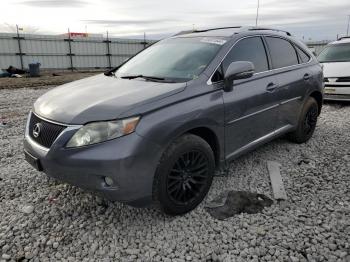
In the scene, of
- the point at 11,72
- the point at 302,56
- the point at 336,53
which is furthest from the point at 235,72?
the point at 11,72

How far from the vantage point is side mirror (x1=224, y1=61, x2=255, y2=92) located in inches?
133

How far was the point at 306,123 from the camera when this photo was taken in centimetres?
522

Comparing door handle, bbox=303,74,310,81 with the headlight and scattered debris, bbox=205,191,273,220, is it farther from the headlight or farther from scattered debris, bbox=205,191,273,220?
the headlight

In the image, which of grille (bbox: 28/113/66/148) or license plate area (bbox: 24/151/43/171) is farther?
license plate area (bbox: 24/151/43/171)

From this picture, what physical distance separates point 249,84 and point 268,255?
1.91 metres

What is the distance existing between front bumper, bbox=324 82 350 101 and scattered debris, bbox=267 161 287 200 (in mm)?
4667

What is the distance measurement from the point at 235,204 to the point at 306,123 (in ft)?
7.97

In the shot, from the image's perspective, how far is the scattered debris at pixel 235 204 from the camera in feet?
10.9

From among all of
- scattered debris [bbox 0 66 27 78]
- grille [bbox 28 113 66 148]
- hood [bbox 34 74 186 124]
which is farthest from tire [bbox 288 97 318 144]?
scattered debris [bbox 0 66 27 78]

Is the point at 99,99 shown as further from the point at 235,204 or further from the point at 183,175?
the point at 235,204

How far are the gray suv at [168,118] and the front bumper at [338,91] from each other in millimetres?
4218

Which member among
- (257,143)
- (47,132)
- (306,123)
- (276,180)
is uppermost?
(47,132)

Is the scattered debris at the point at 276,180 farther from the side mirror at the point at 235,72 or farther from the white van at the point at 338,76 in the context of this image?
the white van at the point at 338,76

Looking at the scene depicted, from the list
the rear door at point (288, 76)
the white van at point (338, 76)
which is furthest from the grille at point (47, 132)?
the white van at point (338, 76)
